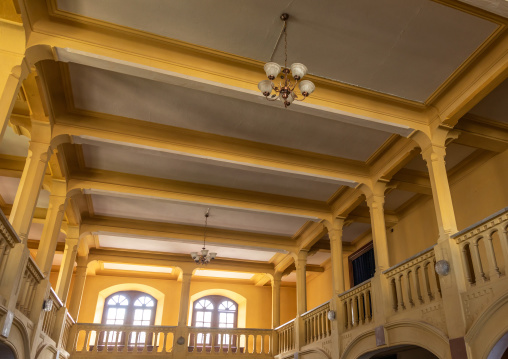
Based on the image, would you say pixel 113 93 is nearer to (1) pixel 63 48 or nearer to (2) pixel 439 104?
(1) pixel 63 48

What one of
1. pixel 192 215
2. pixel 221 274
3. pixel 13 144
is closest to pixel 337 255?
pixel 192 215

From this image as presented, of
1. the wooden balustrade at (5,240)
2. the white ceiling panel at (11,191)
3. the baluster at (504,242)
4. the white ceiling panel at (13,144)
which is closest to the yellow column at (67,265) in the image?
the white ceiling panel at (11,191)

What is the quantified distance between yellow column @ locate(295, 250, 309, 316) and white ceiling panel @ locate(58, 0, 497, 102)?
27.6 ft

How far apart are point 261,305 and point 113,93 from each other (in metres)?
14.0

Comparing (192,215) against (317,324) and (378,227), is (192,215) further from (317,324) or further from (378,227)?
(378,227)

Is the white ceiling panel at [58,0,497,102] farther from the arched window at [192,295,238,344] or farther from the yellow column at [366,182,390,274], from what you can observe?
the arched window at [192,295,238,344]

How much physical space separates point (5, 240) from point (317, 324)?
343 inches

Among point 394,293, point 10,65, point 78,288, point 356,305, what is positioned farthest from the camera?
point 78,288

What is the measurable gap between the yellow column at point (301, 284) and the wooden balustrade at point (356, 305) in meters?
3.05

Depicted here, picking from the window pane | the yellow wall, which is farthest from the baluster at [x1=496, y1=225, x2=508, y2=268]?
the window pane

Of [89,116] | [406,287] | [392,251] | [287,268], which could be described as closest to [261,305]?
[287,268]

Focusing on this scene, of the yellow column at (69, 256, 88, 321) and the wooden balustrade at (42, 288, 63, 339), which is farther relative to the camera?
the yellow column at (69, 256, 88, 321)

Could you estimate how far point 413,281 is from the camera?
27.7 feet

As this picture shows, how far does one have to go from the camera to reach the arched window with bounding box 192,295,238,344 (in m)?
19.2
